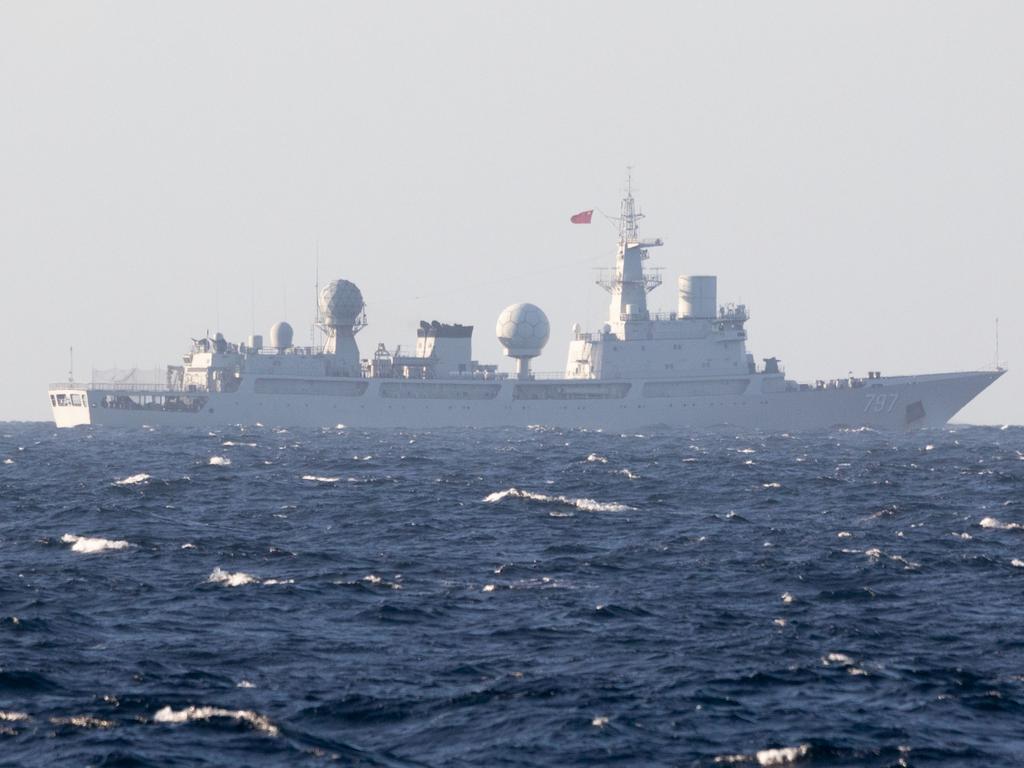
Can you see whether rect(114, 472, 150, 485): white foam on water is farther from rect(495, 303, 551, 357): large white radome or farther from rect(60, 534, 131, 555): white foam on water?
rect(495, 303, 551, 357): large white radome

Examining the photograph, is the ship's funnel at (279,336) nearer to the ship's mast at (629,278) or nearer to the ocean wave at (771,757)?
the ship's mast at (629,278)

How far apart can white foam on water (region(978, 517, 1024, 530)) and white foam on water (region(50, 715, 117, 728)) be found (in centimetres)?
2243

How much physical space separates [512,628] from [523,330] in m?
86.4

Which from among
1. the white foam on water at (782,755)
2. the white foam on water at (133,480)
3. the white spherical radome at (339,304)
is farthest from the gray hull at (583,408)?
the white foam on water at (782,755)

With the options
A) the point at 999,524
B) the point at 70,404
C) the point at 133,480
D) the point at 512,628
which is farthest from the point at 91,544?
the point at 70,404

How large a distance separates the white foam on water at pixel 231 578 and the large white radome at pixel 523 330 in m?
81.5

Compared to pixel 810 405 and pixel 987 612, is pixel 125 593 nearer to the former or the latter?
pixel 987 612

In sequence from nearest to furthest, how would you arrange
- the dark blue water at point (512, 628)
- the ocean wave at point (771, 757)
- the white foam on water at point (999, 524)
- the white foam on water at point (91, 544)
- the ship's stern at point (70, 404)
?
the ocean wave at point (771, 757) → the dark blue water at point (512, 628) → the white foam on water at point (91, 544) → the white foam on water at point (999, 524) → the ship's stern at point (70, 404)

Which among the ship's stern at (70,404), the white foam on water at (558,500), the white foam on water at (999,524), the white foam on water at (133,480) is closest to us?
the white foam on water at (999,524)

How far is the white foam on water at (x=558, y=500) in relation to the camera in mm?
36397

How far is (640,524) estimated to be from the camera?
3278cm

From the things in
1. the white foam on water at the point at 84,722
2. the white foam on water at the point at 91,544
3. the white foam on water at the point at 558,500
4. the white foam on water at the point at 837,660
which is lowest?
the white foam on water at the point at 84,722

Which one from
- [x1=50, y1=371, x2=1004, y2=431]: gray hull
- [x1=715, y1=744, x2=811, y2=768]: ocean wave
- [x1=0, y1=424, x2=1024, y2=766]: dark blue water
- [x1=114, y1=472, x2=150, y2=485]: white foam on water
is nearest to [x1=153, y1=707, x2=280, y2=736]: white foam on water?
[x1=0, y1=424, x2=1024, y2=766]: dark blue water

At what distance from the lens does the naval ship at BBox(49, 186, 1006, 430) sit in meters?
98.9
